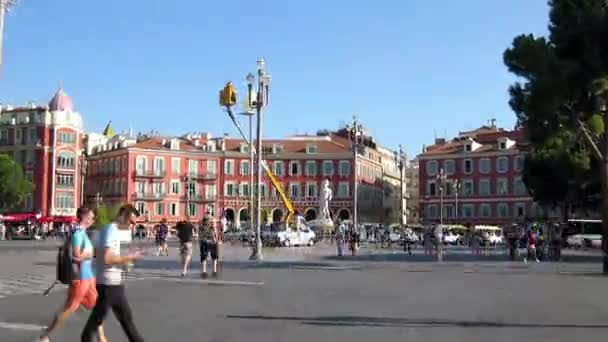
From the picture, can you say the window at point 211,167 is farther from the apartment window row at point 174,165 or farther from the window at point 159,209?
the window at point 159,209

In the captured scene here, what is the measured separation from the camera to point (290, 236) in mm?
54000

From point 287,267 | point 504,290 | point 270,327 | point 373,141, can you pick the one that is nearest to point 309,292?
point 504,290

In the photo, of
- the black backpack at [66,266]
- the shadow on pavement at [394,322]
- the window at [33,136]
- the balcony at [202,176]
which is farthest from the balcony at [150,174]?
the black backpack at [66,266]

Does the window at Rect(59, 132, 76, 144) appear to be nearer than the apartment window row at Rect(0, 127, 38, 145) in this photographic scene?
No

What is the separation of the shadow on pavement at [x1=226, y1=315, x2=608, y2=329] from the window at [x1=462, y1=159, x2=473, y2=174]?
286 feet

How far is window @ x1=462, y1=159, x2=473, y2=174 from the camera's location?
97.8 m

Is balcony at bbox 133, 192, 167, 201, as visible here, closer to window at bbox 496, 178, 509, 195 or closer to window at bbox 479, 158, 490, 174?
window at bbox 479, 158, 490, 174

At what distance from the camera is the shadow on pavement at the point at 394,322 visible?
11.8 metres

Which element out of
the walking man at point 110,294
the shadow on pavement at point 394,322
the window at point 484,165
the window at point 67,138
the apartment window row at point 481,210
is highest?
the window at point 67,138

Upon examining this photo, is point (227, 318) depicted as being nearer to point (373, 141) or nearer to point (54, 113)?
point (54, 113)

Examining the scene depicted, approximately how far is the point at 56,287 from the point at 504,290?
10525 millimetres

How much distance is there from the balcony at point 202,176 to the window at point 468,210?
32.5 metres

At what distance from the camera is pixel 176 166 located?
10112 cm

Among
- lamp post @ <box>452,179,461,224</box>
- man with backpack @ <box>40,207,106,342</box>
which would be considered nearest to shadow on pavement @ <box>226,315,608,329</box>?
man with backpack @ <box>40,207,106,342</box>
